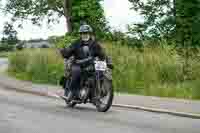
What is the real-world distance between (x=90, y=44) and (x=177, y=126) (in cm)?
422

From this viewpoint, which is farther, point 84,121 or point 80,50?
point 80,50

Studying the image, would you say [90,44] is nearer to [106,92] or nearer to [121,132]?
[106,92]

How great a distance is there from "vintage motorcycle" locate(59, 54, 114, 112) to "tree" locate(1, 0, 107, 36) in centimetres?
3417

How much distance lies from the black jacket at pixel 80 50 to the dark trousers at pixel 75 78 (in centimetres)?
22

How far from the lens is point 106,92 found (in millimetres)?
15430

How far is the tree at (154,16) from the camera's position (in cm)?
3596

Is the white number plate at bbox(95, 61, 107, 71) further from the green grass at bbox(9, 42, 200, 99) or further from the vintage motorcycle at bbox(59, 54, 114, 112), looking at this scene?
the green grass at bbox(9, 42, 200, 99)

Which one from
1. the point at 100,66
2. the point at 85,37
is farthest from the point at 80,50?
the point at 100,66

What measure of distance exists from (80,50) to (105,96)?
1.20 m

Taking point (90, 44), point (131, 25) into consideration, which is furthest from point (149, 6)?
point (90, 44)

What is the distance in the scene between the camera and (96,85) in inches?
616

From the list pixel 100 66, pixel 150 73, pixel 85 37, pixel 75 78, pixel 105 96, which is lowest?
pixel 150 73

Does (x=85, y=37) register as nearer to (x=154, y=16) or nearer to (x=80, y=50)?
(x=80, y=50)

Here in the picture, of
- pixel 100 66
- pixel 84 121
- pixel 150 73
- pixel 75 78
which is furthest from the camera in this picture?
pixel 150 73
